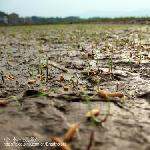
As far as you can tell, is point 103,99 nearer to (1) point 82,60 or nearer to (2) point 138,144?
(2) point 138,144

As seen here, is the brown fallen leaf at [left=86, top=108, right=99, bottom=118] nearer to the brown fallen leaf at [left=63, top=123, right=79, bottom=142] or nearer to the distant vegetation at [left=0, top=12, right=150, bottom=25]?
the brown fallen leaf at [left=63, top=123, right=79, bottom=142]

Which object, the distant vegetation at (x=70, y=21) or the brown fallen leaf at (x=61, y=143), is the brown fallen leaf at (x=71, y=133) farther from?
the distant vegetation at (x=70, y=21)

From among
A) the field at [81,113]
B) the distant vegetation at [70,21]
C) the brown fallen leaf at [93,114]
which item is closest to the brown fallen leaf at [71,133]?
the field at [81,113]

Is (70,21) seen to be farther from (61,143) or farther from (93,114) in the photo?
(61,143)

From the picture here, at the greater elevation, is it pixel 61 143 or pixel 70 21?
pixel 61 143

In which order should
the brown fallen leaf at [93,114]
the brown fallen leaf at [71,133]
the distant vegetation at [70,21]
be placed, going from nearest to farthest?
the brown fallen leaf at [71,133] → the brown fallen leaf at [93,114] → the distant vegetation at [70,21]

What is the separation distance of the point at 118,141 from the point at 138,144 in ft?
0.51

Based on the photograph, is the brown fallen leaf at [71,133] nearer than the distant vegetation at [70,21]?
Yes

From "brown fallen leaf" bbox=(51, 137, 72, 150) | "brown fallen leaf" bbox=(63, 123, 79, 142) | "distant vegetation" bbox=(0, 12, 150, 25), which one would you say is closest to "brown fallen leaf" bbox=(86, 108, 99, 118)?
"brown fallen leaf" bbox=(63, 123, 79, 142)

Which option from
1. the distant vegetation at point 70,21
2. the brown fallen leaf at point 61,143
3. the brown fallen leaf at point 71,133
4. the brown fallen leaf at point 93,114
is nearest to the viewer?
the brown fallen leaf at point 61,143

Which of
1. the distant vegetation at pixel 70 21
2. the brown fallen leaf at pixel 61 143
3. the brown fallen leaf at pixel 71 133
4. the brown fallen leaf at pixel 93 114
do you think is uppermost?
the brown fallen leaf at pixel 93 114

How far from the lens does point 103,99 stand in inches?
140

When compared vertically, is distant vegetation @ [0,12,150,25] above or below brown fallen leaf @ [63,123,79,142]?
below

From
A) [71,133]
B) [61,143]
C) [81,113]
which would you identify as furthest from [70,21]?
[61,143]
